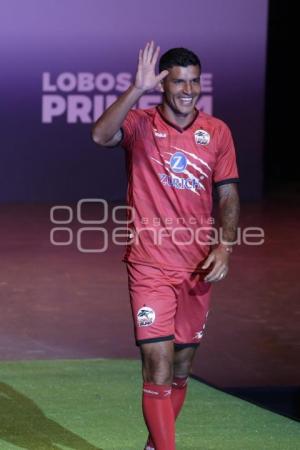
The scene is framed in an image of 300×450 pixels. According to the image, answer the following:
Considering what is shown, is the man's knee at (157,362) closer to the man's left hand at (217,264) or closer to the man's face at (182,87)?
the man's left hand at (217,264)

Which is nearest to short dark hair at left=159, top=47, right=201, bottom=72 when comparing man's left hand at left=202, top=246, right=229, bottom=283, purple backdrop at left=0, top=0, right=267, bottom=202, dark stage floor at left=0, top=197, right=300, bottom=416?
man's left hand at left=202, top=246, right=229, bottom=283

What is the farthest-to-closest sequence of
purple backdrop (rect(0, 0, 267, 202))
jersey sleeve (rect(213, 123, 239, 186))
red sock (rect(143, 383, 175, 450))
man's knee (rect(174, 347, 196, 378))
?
1. purple backdrop (rect(0, 0, 267, 202))
2. man's knee (rect(174, 347, 196, 378))
3. jersey sleeve (rect(213, 123, 239, 186))
4. red sock (rect(143, 383, 175, 450))

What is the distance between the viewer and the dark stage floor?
7730mm

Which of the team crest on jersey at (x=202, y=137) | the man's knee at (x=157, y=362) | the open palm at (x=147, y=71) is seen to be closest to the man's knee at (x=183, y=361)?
the man's knee at (x=157, y=362)

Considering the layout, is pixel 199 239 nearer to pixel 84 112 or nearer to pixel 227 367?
pixel 227 367

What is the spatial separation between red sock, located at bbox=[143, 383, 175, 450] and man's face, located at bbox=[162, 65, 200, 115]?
127cm

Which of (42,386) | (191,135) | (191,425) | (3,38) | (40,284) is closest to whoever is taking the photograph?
(191,135)

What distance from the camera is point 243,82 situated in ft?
49.9

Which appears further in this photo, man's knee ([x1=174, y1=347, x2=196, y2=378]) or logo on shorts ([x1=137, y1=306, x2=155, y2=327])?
man's knee ([x1=174, y1=347, x2=196, y2=378])

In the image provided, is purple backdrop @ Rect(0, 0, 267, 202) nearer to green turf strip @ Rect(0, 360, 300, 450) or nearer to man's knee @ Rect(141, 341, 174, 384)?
green turf strip @ Rect(0, 360, 300, 450)

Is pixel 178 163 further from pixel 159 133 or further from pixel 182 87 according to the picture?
pixel 182 87

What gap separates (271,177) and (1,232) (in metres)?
6.06

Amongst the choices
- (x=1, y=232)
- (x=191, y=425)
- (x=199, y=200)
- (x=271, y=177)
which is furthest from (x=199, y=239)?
(x=271, y=177)

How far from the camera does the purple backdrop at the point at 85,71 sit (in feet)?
47.7
